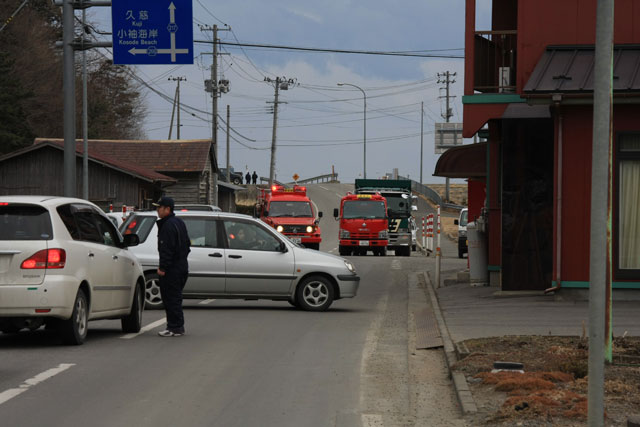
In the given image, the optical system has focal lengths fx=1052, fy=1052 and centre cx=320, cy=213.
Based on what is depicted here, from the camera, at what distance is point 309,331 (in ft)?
47.7

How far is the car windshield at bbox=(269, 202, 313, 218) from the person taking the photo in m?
41.2

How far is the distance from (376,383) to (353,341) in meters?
3.37

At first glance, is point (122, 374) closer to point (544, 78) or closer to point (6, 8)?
point (544, 78)

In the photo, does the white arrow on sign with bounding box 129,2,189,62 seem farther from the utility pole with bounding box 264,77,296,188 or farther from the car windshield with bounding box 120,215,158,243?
the utility pole with bounding box 264,77,296,188

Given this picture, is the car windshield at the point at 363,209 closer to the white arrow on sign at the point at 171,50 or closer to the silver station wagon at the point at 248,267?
the white arrow on sign at the point at 171,50

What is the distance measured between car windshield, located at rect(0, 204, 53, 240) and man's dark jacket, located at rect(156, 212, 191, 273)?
2.28 meters

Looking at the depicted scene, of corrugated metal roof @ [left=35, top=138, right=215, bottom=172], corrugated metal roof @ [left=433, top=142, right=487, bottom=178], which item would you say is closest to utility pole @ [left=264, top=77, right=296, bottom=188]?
Answer: corrugated metal roof @ [left=35, top=138, right=215, bottom=172]

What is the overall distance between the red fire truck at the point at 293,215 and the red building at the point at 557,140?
20428 mm

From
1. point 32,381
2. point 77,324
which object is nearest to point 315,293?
point 77,324

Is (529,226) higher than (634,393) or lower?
higher

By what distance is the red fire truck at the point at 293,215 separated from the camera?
40500 mm

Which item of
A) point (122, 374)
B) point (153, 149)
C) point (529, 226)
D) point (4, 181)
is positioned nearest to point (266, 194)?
point (4, 181)

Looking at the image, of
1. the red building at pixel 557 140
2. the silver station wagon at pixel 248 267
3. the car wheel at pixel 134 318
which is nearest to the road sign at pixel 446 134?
the red building at pixel 557 140

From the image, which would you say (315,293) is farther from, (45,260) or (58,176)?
(58,176)
